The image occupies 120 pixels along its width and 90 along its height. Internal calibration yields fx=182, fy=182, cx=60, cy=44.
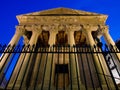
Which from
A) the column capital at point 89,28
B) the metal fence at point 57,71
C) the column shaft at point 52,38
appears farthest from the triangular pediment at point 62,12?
the metal fence at point 57,71

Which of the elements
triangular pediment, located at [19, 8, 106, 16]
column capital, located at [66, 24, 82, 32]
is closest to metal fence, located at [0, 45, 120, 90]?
column capital, located at [66, 24, 82, 32]

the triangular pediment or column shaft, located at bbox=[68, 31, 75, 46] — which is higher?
the triangular pediment

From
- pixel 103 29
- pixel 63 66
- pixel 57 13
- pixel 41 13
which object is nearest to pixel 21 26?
pixel 41 13

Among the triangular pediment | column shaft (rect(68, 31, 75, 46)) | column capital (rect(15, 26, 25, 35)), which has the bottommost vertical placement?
column shaft (rect(68, 31, 75, 46))

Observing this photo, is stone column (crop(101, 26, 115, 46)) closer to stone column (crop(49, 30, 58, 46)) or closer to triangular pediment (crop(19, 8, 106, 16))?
triangular pediment (crop(19, 8, 106, 16))

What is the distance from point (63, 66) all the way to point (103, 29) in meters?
6.41

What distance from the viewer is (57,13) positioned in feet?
72.6

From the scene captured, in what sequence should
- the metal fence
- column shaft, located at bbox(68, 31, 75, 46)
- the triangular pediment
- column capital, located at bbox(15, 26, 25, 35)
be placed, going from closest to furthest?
the metal fence < column shaft, located at bbox(68, 31, 75, 46) < column capital, located at bbox(15, 26, 25, 35) < the triangular pediment

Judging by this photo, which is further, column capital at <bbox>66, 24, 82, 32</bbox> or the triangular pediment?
the triangular pediment

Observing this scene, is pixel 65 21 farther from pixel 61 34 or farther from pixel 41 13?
pixel 41 13

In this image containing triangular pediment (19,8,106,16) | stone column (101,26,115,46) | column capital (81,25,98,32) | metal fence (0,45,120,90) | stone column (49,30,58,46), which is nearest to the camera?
metal fence (0,45,120,90)

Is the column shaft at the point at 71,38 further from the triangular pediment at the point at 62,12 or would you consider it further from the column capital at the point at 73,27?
the triangular pediment at the point at 62,12

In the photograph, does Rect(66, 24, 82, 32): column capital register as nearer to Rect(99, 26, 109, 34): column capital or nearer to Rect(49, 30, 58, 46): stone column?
Rect(49, 30, 58, 46): stone column

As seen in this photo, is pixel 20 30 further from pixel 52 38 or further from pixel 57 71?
pixel 57 71
